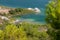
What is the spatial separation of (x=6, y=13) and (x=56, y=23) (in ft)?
160

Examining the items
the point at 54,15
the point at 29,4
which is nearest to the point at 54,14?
the point at 54,15

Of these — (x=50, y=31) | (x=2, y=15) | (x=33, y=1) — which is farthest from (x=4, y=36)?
(x=33, y=1)

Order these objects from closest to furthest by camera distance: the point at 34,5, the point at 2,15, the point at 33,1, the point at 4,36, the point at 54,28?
the point at 54,28
the point at 4,36
the point at 2,15
the point at 34,5
the point at 33,1

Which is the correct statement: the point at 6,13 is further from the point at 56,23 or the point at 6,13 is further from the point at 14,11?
the point at 56,23

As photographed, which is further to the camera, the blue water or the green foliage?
the blue water

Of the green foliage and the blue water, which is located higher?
the blue water

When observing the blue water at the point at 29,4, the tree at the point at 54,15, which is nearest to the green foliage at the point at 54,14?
the tree at the point at 54,15

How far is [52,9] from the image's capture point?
8.20 metres

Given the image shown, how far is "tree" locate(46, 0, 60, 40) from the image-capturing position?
8.05 meters

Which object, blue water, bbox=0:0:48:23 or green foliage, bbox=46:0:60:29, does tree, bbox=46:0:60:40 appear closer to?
green foliage, bbox=46:0:60:29

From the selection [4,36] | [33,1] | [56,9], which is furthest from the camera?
[33,1]

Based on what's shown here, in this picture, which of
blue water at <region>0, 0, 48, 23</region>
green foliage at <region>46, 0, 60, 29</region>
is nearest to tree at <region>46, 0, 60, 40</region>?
green foliage at <region>46, 0, 60, 29</region>

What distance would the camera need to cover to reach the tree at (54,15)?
8.05 metres

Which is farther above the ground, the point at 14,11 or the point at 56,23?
the point at 14,11
